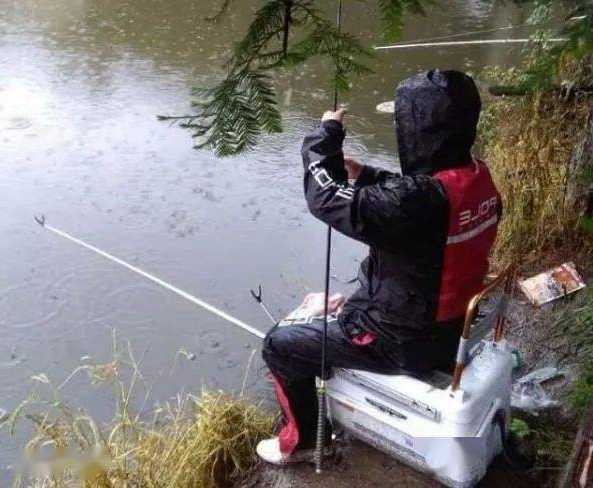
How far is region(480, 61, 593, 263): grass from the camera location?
364 cm

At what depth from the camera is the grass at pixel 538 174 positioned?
3641 millimetres

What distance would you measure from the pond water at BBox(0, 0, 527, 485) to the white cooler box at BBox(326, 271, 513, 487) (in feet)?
3.15

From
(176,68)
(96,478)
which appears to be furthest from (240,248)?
(176,68)

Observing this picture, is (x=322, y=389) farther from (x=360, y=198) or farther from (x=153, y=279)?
(x=153, y=279)

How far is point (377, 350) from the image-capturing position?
214 centimetres

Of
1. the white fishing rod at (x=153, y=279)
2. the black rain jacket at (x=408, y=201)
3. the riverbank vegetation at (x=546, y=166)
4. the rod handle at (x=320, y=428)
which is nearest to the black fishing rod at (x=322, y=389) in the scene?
the rod handle at (x=320, y=428)

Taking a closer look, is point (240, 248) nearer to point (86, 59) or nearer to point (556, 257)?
point (556, 257)

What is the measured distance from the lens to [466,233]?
6.41 feet

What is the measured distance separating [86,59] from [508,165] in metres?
5.25

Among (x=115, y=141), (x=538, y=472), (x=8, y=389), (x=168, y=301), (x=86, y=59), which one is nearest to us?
(x=538, y=472)

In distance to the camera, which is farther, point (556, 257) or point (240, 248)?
point (240, 248)

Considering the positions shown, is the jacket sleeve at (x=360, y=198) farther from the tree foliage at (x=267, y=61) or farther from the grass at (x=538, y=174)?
the grass at (x=538, y=174)

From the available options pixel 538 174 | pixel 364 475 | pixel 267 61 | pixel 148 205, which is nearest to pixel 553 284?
pixel 538 174

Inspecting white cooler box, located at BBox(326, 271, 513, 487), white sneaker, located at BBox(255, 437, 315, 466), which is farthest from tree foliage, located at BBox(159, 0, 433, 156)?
white sneaker, located at BBox(255, 437, 315, 466)
